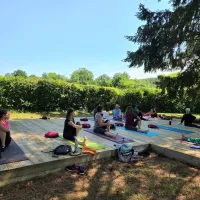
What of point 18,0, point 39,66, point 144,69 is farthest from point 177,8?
point 39,66

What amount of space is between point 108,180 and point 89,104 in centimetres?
1163

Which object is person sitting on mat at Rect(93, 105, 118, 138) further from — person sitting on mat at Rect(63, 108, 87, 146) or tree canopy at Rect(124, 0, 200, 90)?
tree canopy at Rect(124, 0, 200, 90)

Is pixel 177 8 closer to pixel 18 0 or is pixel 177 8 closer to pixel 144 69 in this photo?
pixel 144 69

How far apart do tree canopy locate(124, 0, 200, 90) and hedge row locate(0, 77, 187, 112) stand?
5653 mm

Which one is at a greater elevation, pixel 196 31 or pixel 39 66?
pixel 39 66

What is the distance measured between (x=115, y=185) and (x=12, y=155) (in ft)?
7.51

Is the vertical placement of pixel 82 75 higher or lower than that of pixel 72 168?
higher

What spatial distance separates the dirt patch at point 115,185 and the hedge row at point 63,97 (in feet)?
32.4

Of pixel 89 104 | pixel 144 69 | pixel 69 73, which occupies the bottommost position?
pixel 89 104

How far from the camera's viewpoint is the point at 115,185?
348cm

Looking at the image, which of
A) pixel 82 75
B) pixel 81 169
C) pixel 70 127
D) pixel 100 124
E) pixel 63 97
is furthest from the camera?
pixel 82 75

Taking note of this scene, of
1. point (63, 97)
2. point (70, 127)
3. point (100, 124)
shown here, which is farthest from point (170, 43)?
point (63, 97)

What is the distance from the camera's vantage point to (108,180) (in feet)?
12.0

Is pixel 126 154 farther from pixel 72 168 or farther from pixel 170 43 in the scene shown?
pixel 170 43
